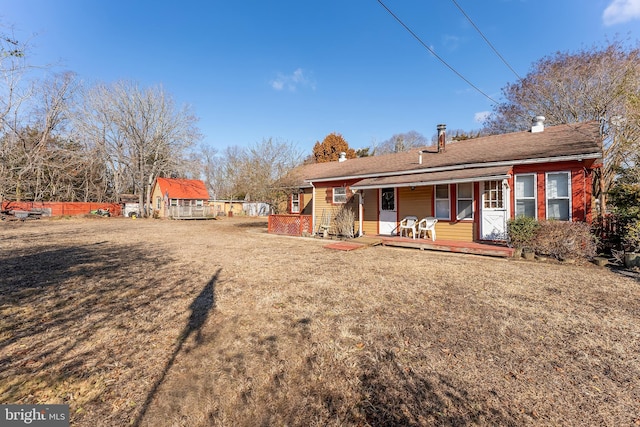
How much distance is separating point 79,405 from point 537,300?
6210mm

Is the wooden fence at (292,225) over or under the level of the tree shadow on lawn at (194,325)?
over

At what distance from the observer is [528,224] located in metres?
8.17

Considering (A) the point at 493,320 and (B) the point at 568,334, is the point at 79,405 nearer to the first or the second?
(A) the point at 493,320

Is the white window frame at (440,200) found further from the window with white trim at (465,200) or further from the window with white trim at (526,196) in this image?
the window with white trim at (526,196)

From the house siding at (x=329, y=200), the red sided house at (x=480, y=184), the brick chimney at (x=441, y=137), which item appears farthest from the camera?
the house siding at (x=329, y=200)

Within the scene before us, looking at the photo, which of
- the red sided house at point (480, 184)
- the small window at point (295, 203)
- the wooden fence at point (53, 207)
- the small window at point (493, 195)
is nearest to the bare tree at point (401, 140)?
the small window at point (295, 203)

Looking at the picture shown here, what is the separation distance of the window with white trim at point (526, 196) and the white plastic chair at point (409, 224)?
3.38 metres

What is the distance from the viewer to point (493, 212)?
9.71m

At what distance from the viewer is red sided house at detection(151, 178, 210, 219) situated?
30.3 m

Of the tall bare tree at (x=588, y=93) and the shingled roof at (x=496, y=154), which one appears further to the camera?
the tall bare tree at (x=588, y=93)

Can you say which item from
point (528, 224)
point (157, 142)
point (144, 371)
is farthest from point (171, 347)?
point (157, 142)

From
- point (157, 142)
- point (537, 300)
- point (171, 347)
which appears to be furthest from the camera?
point (157, 142)

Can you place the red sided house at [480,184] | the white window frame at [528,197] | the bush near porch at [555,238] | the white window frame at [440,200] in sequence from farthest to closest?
the white window frame at [440,200]
the white window frame at [528,197]
the red sided house at [480,184]
the bush near porch at [555,238]

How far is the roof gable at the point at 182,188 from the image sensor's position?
112 ft
